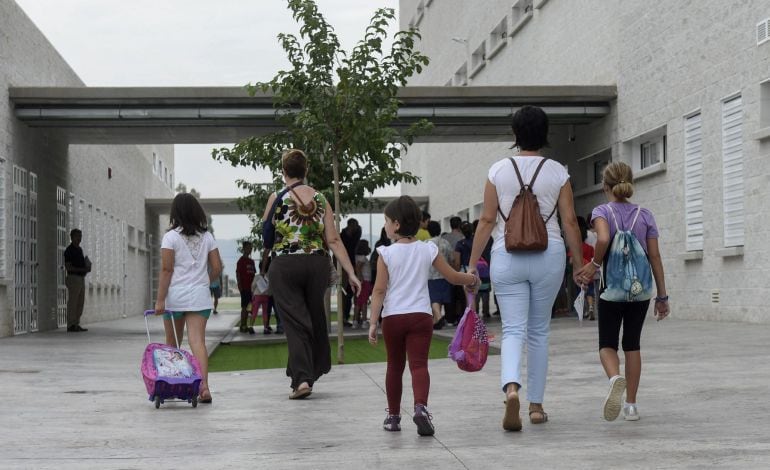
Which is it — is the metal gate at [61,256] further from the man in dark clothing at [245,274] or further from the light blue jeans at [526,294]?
the light blue jeans at [526,294]

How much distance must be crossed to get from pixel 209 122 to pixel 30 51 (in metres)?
3.66

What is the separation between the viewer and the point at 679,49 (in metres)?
20.3

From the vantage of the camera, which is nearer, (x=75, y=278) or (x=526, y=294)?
(x=526, y=294)

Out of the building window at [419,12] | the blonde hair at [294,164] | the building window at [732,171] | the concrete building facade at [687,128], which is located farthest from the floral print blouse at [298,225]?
the building window at [419,12]

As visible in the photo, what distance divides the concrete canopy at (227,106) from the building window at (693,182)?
10.9ft

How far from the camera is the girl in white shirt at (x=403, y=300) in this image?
272 inches

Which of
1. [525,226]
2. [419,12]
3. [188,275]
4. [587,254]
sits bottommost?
[587,254]

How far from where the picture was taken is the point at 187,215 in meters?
9.09

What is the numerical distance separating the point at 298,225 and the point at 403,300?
2348 mm

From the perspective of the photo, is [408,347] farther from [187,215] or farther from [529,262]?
[187,215]

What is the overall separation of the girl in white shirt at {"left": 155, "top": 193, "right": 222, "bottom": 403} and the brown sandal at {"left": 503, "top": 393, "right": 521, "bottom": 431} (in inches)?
119

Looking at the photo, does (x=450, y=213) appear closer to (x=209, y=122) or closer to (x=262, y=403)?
(x=209, y=122)

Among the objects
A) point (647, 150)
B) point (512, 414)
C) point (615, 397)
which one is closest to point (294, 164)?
point (512, 414)

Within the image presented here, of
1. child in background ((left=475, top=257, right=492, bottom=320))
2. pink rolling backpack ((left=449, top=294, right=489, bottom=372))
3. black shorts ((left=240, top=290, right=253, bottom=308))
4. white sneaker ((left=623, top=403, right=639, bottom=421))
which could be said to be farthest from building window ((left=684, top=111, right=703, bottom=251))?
pink rolling backpack ((left=449, top=294, right=489, bottom=372))
